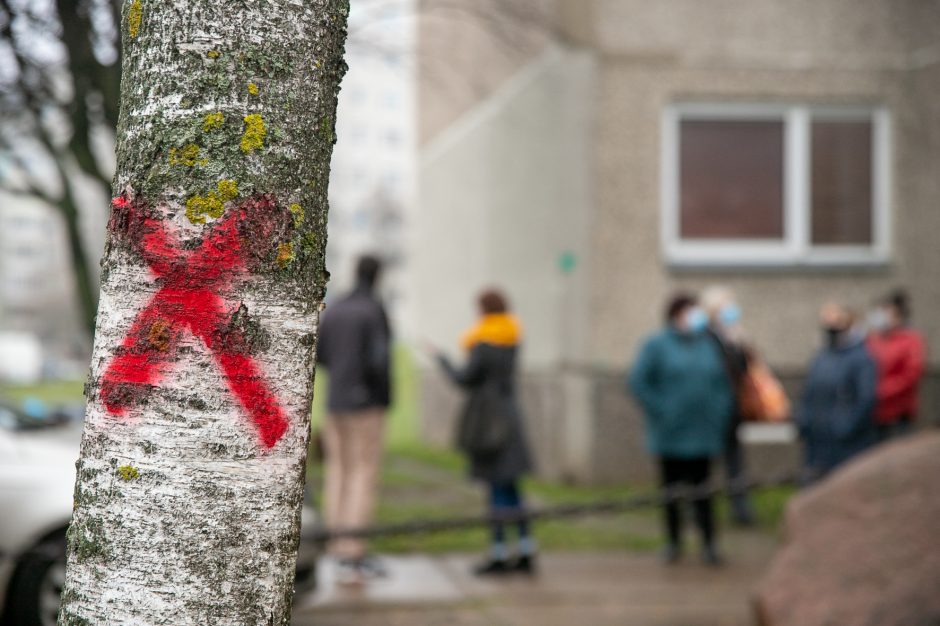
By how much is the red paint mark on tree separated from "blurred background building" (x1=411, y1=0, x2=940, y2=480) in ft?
30.7

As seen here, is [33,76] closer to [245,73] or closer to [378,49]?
[378,49]

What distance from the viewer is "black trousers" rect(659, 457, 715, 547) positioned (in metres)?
7.90

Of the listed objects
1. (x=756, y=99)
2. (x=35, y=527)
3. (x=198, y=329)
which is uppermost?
(x=756, y=99)

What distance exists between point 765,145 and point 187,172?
10291 millimetres

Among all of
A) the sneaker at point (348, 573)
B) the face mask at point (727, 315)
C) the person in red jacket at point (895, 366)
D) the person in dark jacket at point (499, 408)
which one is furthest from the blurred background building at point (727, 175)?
the sneaker at point (348, 573)

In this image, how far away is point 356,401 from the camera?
731 cm

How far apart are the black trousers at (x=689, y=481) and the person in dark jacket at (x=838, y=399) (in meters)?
0.69

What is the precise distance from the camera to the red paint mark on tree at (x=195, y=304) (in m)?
1.93

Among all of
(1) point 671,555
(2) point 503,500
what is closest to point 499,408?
(2) point 503,500

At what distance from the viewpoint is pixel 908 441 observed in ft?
18.0

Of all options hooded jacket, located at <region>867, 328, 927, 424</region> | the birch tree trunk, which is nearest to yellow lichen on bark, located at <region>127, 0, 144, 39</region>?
the birch tree trunk

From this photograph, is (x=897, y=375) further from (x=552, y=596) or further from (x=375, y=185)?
(x=375, y=185)

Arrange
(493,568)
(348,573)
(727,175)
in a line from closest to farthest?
1. (348,573)
2. (493,568)
3. (727,175)

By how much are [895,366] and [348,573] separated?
4.46 meters
